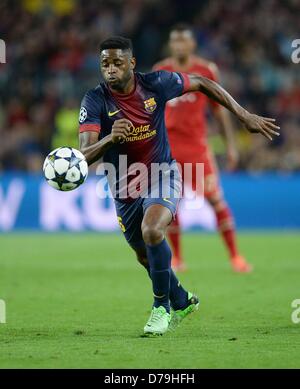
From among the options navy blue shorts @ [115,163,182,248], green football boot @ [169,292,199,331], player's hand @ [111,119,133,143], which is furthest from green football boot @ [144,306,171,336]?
player's hand @ [111,119,133,143]

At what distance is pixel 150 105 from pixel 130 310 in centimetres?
197

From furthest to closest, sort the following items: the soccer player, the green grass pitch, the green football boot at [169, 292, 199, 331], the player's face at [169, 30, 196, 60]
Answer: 1. the player's face at [169, 30, 196, 60]
2. the green football boot at [169, 292, 199, 331]
3. the soccer player
4. the green grass pitch

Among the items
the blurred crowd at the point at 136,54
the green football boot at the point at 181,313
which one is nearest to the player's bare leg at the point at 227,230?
the green football boot at the point at 181,313

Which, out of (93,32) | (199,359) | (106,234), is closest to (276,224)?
(106,234)

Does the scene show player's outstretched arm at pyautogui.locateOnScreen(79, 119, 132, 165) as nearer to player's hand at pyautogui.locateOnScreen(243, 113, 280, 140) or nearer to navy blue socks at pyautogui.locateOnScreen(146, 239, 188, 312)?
navy blue socks at pyautogui.locateOnScreen(146, 239, 188, 312)

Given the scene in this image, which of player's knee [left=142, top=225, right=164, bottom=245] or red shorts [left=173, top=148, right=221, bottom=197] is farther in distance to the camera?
red shorts [left=173, top=148, right=221, bottom=197]

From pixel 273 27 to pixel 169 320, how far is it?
14441mm

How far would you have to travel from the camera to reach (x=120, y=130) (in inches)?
263

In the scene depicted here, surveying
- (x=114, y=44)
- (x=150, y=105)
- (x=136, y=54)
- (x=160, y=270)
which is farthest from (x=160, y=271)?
(x=136, y=54)

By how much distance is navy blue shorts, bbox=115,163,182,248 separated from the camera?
7254 mm

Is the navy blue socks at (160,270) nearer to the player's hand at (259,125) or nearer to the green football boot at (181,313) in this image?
the green football boot at (181,313)

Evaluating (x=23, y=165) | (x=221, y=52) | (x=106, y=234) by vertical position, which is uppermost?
(x=221, y=52)
